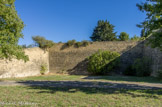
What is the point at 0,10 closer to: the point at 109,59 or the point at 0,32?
the point at 0,32

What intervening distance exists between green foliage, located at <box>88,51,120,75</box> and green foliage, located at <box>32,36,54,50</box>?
6.67 meters

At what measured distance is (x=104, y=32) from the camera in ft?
103

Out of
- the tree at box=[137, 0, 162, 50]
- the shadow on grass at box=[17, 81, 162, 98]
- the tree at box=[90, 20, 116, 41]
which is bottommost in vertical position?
the shadow on grass at box=[17, 81, 162, 98]

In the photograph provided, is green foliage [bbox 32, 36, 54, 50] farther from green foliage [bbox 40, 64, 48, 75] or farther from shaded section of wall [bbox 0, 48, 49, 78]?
green foliage [bbox 40, 64, 48, 75]

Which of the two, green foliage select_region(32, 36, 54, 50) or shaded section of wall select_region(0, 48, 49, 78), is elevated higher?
green foliage select_region(32, 36, 54, 50)

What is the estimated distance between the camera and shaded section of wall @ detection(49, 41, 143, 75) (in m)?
16.2

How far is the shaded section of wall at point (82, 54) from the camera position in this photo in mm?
16250

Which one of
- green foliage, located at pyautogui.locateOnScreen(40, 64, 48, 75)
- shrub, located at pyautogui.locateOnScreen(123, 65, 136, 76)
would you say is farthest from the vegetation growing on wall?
shrub, located at pyautogui.locateOnScreen(123, 65, 136, 76)

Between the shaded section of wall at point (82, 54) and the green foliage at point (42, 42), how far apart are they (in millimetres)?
900

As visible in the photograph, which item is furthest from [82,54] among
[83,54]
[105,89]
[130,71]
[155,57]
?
[105,89]

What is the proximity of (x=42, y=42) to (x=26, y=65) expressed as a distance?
167 inches

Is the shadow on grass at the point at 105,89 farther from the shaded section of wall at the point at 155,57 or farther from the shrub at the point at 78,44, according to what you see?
the shrub at the point at 78,44

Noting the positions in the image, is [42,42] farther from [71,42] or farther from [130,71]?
[130,71]

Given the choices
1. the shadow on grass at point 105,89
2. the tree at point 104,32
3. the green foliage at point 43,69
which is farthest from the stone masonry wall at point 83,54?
the tree at point 104,32
